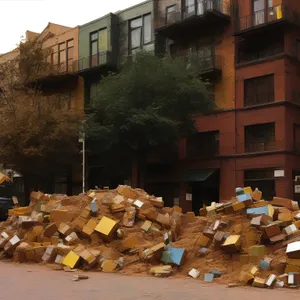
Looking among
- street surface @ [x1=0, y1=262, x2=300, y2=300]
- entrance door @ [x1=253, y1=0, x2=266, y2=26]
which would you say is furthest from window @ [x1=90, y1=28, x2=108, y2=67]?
street surface @ [x1=0, y1=262, x2=300, y2=300]

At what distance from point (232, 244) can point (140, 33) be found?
29.3 m

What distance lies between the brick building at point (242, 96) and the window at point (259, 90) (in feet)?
0.21

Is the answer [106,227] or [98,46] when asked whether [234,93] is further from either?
[106,227]

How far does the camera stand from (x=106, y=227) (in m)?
12.8

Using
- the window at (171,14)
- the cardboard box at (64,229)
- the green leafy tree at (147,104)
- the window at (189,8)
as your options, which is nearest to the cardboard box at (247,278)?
the cardboard box at (64,229)

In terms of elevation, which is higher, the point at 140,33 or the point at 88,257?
the point at 140,33

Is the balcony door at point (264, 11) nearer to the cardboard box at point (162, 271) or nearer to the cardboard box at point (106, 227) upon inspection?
the cardboard box at point (106, 227)

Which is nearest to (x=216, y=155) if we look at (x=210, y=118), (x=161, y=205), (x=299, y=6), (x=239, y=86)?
(x=210, y=118)

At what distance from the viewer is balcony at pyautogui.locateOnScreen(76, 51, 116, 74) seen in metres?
38.6

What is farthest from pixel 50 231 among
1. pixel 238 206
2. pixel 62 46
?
pixel 62 46

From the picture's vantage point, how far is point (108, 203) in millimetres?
14234

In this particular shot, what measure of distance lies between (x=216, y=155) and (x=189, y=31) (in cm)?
879

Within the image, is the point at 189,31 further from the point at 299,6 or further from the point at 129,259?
the point at 129,259

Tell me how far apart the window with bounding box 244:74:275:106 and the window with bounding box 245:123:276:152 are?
1562 millimetres
